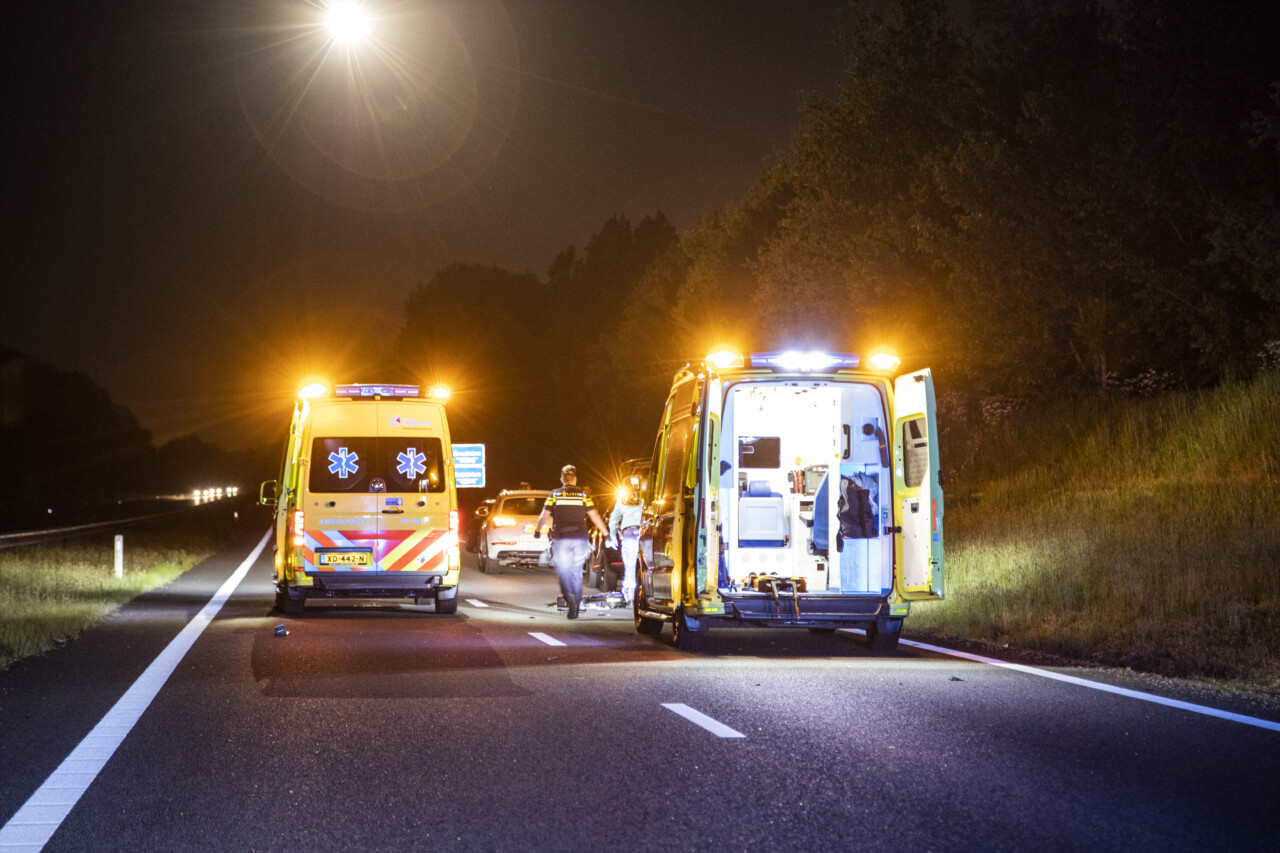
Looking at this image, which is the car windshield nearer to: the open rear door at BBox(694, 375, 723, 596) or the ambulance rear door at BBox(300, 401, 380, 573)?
the ambulance rear door at BBox(300, 401, 380, 573)

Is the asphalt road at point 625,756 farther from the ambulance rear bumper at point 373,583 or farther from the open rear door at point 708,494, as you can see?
the ambulance rear bumper at point 373,583

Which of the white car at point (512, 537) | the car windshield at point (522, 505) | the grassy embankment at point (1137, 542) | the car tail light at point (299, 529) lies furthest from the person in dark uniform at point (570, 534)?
the car windshield at point (522, 505)

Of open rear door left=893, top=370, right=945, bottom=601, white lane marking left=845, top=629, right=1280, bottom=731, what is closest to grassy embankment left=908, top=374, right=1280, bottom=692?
white lane marking left=845, top=629, right=1280, bottom=731

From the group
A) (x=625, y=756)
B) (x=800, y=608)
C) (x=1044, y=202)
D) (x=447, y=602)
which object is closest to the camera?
(x=625, y=756)

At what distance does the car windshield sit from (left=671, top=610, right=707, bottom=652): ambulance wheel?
13991mm

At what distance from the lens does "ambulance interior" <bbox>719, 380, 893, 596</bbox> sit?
519 inches

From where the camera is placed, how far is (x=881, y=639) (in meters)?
13.5

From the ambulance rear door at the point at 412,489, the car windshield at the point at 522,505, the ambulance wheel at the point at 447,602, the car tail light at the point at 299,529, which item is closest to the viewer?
the car tail light at the point at 299,529

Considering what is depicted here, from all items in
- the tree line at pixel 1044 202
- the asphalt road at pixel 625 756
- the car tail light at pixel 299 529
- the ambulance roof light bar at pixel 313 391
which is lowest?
the asphalt road at pixel 625 756

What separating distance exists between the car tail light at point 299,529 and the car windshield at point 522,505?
1025cm

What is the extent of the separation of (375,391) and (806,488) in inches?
248

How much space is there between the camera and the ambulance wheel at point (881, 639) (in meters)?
13.4

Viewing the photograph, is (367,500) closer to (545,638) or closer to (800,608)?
(545,638)

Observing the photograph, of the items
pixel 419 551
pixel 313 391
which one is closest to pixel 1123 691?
pixel 419 551
